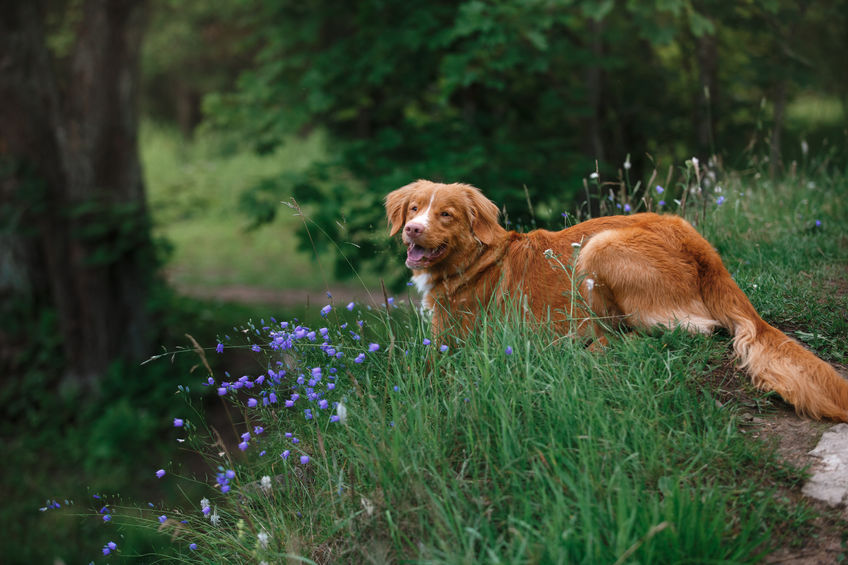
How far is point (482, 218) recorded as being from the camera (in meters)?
3.65

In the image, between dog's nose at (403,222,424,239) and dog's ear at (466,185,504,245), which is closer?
dog's nose at (403,222,424,239)

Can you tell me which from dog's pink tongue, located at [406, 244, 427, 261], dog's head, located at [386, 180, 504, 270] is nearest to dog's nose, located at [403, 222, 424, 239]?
dog's head, located at [386, 180, 504, 270]

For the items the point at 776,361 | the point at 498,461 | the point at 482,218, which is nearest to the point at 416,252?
the point at 482,218

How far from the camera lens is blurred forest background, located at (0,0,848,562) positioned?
22.6 ft

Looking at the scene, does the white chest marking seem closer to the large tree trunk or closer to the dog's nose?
the dog's nose

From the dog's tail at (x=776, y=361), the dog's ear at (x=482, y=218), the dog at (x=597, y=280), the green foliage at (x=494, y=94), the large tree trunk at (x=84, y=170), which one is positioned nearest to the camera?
the dog's tail at (x=776, y=361)

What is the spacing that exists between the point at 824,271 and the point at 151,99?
29697 millimetres

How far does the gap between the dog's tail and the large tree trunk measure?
677cm

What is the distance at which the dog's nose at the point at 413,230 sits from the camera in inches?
133

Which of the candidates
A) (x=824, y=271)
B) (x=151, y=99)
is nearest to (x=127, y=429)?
(x=824, y=271)

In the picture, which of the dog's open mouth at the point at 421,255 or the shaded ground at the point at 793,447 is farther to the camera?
the dog's open mouth at the point at 421,255

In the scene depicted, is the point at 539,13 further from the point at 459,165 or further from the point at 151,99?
the point at 151,99

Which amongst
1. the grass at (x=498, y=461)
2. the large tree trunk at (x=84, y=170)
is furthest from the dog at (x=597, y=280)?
the large tree trunk at (x=84, y=170)

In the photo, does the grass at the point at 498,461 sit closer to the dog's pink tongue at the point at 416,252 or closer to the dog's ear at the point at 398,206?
the dog's pink tongue at the point at 416,252
